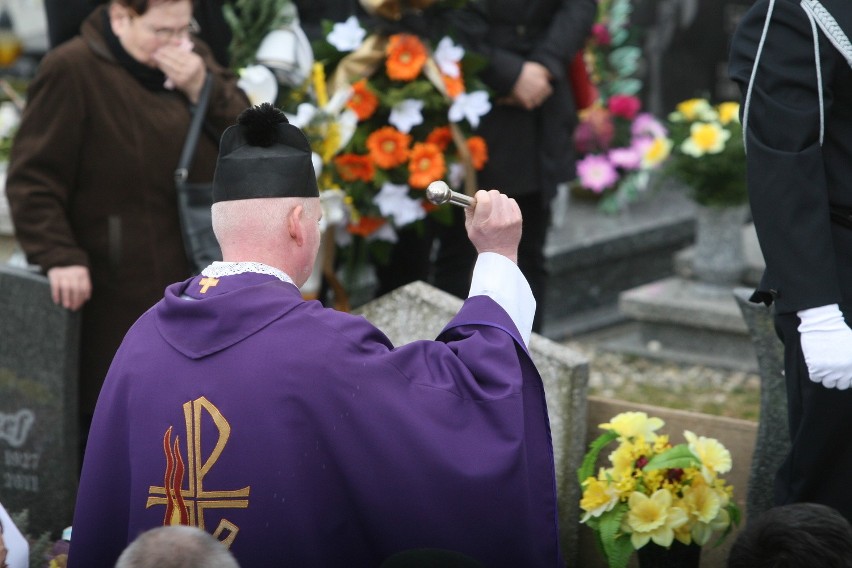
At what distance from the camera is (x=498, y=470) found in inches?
96.8

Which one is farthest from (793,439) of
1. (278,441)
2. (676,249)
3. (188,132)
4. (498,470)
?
(676,249)

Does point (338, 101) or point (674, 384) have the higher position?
point (338, 101)

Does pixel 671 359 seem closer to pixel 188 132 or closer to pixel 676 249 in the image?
pixel 676 249

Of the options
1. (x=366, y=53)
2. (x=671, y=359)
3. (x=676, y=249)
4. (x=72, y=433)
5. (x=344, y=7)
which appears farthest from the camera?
(x=676, y=249)

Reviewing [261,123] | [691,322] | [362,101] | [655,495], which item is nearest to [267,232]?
[261,123]

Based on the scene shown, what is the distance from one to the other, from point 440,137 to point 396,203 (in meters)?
0.29

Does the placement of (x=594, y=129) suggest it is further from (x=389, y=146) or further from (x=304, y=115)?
(x=304, y=115)

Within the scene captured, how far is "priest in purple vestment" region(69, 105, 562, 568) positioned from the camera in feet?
7.91

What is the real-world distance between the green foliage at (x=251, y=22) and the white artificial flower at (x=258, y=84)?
0.78ft

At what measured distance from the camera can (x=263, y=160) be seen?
2.56 metres

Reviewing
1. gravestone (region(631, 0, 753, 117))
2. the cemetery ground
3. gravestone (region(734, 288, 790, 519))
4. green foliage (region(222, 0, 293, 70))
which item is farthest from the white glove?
gravestone (region(631, 0, 753, 117))

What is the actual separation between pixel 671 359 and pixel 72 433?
3.12 meters

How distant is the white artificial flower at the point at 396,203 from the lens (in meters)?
4.66

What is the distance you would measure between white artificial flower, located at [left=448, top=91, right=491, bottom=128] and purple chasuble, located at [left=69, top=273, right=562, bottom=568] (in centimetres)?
226
